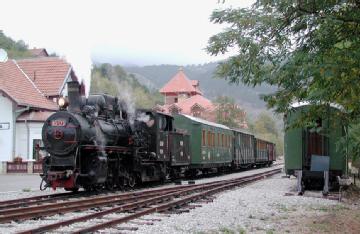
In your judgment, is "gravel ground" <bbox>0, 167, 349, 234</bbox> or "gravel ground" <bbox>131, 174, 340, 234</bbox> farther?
"gravel ground" <bbox>131, 174, 340, 234</bbox>

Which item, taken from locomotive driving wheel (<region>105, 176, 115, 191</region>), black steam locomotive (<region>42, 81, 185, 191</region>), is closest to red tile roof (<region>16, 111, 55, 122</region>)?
black steam locomotive (<region>42, 81, 185, 191</region>)

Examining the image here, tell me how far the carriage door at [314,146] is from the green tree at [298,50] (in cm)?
853

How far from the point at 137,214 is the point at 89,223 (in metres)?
1.25

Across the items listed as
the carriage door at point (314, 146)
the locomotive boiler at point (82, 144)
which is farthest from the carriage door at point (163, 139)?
the carriage door at point (314, 146)

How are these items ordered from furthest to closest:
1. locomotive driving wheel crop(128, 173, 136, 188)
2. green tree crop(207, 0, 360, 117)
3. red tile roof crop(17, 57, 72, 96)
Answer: red tile roof crop(17, 57, 72, 96), locomotive driving wheel crop(128, 173, 136, 188), green tree crop(207, 0, 360, 117)

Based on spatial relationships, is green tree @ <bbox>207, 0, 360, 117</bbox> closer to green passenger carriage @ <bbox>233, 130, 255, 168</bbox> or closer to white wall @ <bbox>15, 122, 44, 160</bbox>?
white wall @ <bbox>15, 122, 44, 160</bbox>

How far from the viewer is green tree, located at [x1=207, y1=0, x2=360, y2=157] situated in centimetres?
730

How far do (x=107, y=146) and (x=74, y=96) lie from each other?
6.41 ft

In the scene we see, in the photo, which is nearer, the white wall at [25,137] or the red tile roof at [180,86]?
the white wall at [25,137]

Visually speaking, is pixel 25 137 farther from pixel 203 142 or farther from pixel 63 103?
pixel 63 103

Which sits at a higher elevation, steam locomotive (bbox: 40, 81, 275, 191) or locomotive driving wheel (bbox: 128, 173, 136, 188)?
steam locomotive (bbox: 40, 81, 275, 191)

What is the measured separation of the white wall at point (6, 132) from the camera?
31.2 meters

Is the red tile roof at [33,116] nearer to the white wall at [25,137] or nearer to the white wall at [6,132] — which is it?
the white wall at [25,137]

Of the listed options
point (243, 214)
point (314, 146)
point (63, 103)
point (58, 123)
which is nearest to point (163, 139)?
point (63, 103)
